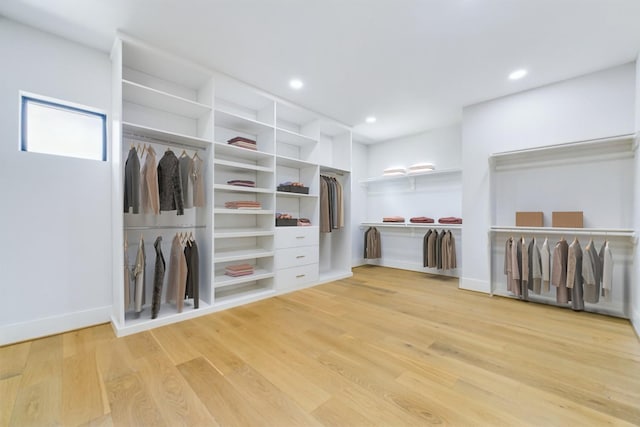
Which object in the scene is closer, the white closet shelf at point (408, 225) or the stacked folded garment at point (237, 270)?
the stacked folded garment at point (237, 270)

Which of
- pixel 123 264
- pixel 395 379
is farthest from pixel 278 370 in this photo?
pixel 123 264

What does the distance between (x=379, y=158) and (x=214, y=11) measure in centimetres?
408

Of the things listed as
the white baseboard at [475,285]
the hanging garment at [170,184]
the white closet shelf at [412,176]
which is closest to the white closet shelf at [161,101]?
the hanging garment at [170,184]

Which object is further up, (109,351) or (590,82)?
(590,82)

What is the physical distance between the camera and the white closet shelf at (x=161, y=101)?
2365mm

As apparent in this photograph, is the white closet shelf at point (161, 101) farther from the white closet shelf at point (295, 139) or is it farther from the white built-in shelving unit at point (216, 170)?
the white closet shelf at point (295, 139)

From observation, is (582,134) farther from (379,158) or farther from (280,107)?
(280,107)

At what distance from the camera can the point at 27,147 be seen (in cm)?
215

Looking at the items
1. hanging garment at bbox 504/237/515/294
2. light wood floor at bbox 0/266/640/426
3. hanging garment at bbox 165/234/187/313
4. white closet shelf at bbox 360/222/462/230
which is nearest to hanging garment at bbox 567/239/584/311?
light wood floor at bbox 0/266/640/426

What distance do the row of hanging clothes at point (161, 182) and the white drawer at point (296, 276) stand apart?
136 cm

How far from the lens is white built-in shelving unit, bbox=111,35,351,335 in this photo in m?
2.35

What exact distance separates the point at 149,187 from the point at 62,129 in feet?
3.11

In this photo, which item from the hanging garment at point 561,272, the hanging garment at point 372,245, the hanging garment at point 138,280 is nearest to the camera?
the hanging garment at point 138,280

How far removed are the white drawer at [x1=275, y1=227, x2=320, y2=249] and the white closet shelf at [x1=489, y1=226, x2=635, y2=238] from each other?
237 cm
